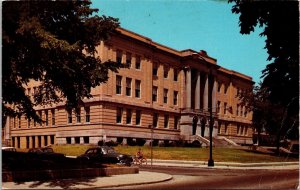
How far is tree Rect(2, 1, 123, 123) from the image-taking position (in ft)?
57.8

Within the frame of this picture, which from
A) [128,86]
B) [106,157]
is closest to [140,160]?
[106,157]

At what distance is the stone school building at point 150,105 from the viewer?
37.7 m

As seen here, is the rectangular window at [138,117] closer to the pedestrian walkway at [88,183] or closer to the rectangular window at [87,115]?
the rectangular window at [87,115]

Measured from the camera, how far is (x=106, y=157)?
3288 centimetres

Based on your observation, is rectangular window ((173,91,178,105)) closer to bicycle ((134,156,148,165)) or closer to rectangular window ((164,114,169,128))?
rectangular window ((164,114,169,128))

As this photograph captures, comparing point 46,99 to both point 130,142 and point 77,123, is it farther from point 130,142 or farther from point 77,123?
point 130,142

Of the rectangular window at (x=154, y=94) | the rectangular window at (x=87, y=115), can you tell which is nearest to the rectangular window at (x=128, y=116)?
the rectangular window at (x=154, y=94)

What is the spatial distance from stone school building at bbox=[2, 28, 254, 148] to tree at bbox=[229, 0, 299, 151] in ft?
45.5

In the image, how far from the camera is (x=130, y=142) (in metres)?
50.1

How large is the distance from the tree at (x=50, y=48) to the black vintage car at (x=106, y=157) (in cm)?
927

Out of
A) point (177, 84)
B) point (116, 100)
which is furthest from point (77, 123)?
point (177, 84)

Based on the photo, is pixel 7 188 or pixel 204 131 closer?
pixel 7 188

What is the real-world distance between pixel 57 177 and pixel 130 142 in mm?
28828

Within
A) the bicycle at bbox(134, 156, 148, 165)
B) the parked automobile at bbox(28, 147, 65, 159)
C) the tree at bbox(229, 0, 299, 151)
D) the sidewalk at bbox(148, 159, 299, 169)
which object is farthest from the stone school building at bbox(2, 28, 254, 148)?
the tree at bbox(229, 0, 299, 151)
